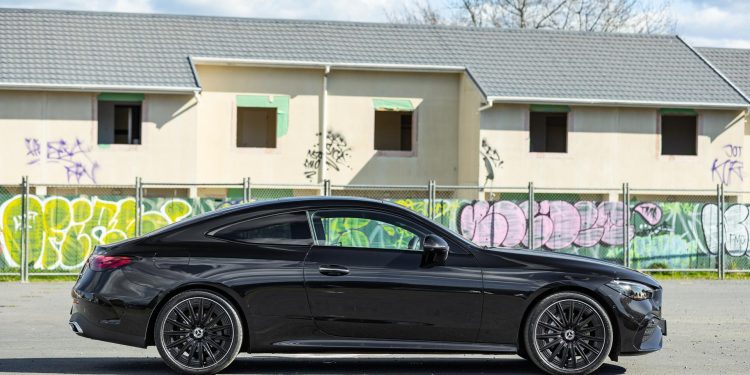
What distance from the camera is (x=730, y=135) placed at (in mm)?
31156

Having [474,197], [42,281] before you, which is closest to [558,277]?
[42,281]

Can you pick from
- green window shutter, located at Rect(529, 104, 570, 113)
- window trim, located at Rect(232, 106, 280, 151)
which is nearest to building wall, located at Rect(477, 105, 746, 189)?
green window shutter, located at Rect(529, 104, 570, 113)

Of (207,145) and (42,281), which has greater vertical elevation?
(207,145)

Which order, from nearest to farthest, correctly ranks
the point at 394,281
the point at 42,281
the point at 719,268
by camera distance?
1. the point at 394,281
2. the point at 42,281
3. the point at 719,268

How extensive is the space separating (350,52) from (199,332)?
75.5 feet

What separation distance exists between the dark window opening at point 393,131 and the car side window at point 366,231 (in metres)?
23.1

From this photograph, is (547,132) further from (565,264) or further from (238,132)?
(565,264)

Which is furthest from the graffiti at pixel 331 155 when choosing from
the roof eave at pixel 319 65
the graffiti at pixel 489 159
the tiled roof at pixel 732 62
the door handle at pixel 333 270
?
the door handle at pixel 333 270

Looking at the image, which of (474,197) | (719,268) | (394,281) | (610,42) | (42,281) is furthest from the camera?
(610,42)

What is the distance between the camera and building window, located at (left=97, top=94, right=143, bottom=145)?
29.4 m

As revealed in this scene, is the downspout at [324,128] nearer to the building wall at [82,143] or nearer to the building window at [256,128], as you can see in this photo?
the building window at [256,128]

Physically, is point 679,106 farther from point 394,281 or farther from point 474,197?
point 394,281

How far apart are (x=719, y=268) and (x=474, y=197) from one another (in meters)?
8.50

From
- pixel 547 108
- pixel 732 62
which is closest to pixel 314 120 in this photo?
pixel 547 108
